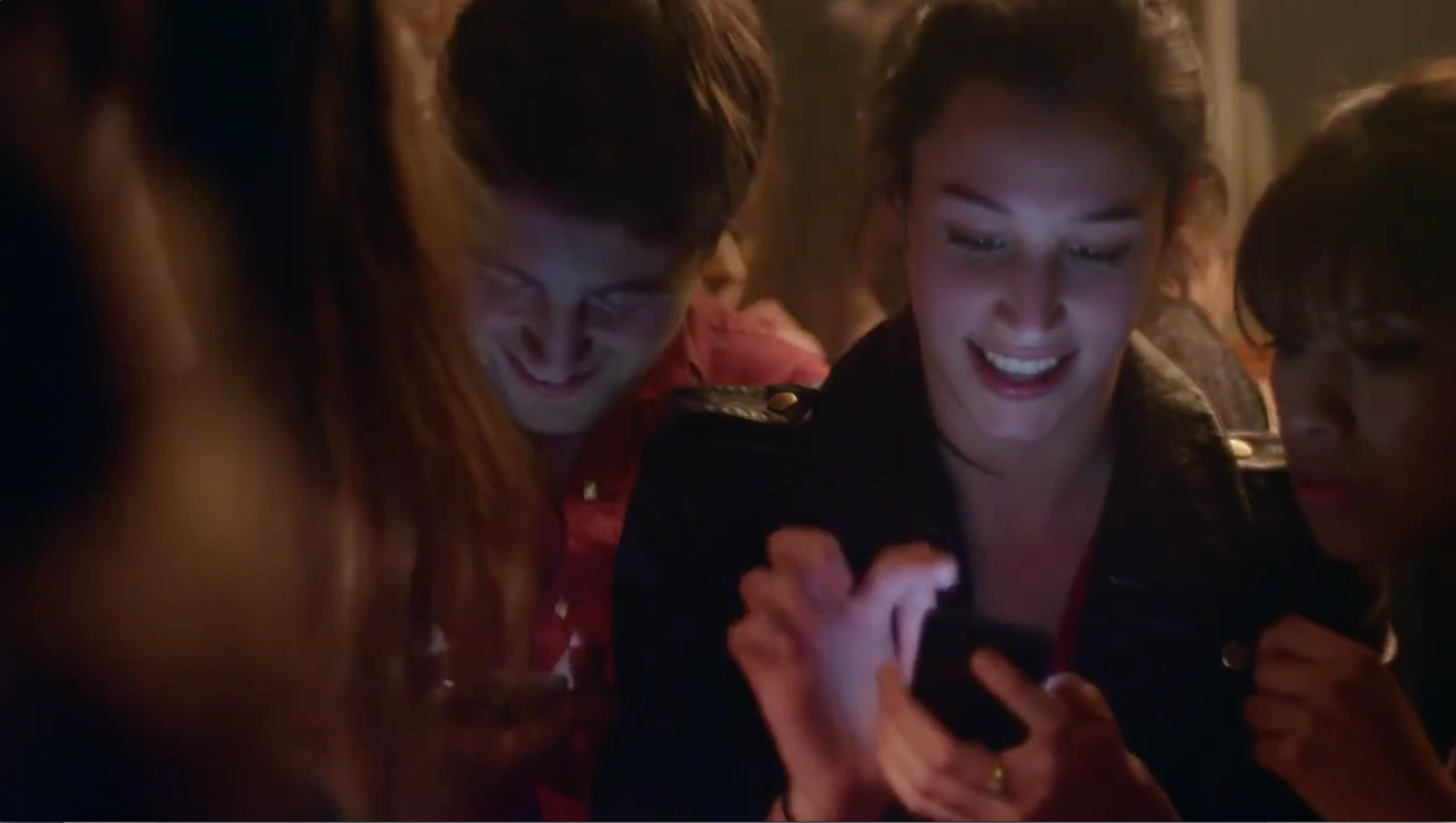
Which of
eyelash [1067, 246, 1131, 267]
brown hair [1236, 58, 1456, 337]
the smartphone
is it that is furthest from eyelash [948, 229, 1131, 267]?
the smartphone

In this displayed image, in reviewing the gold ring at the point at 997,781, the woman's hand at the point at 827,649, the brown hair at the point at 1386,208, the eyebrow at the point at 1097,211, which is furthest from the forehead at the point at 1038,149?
the gold ring at the point at 997,781

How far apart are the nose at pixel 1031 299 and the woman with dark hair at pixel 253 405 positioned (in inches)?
11.8

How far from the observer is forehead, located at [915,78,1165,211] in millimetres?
718

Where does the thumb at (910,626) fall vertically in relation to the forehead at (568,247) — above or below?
below

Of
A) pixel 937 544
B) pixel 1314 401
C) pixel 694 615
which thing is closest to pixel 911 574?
pixel 937 544

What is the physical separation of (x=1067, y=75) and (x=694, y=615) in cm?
37

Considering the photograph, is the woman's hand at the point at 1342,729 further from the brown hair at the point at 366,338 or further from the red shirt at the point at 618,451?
the brown hair at the point at 366,338

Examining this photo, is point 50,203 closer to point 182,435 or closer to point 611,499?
point 182,435

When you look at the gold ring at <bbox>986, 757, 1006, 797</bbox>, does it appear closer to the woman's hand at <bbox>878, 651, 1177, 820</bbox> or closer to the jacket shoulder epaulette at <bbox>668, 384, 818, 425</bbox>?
the woman's hand at <bbox>878, 651, 1177, 820</bbox>

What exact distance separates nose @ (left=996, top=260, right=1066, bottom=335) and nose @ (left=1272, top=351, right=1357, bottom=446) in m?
0.14

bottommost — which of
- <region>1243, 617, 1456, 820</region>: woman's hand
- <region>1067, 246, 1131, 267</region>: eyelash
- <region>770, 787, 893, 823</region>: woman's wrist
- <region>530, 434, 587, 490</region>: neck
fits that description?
<region>770, 787, 893, 823</region>: woman's wrist

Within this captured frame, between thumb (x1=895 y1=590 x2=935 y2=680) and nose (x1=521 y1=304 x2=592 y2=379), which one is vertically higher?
nose (x1=521 y1=304 x2=592 y2=379)

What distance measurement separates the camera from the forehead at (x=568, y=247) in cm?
77

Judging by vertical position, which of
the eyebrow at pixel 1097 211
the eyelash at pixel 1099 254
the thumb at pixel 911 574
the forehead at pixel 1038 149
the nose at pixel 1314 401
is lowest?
the thumb at pixel 911 574
